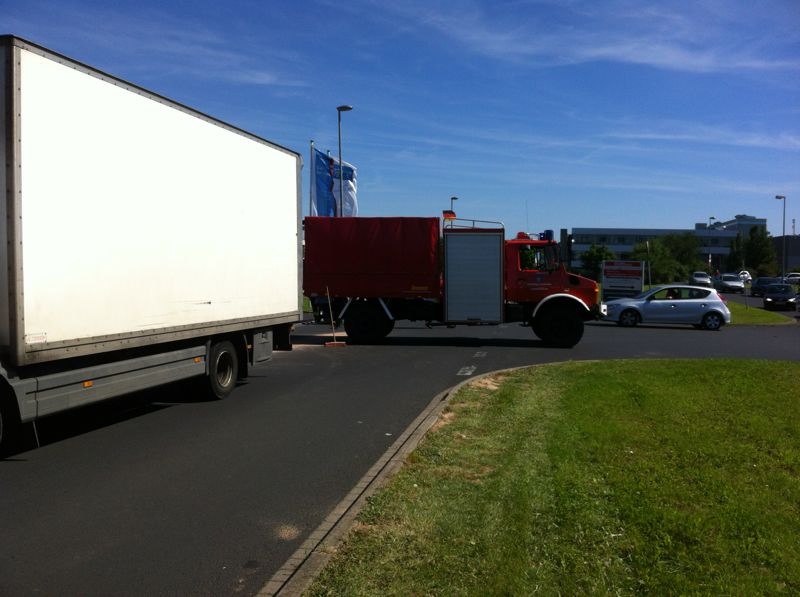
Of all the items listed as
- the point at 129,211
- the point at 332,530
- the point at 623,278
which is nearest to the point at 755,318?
the point at 623,278

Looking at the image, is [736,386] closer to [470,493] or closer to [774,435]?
[774,435]

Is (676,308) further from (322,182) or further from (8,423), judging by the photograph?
(8,423)

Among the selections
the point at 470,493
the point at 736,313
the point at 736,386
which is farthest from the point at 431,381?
the point at 736,313

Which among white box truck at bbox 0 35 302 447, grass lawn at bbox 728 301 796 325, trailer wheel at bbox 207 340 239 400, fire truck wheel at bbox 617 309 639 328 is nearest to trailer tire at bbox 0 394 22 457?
white box truck at bbox 0 35 302 447

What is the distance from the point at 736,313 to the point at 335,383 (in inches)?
1074

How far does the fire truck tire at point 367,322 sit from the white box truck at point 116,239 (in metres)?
7.98

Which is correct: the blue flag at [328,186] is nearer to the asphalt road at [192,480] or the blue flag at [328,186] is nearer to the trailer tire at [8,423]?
the asphalt road at [192,480]

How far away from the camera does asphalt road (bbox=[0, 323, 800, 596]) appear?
14.7 ft

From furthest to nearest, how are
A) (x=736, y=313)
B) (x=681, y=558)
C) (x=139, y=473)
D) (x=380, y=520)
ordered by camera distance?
1. (x=736, y=313)
2. (x=139, y=473)
3. (x=380, y=520)
4. (x=681, y=558)

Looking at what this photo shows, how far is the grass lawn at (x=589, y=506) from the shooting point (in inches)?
163

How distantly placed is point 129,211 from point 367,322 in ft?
38.7

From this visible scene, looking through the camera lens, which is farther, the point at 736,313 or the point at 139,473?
the point at 736,313

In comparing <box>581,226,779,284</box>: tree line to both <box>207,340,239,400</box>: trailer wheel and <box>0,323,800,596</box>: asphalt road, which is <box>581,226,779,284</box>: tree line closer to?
<box>207,340,239,400</box>: trailer wheel

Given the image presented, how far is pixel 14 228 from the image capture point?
6598 mm
